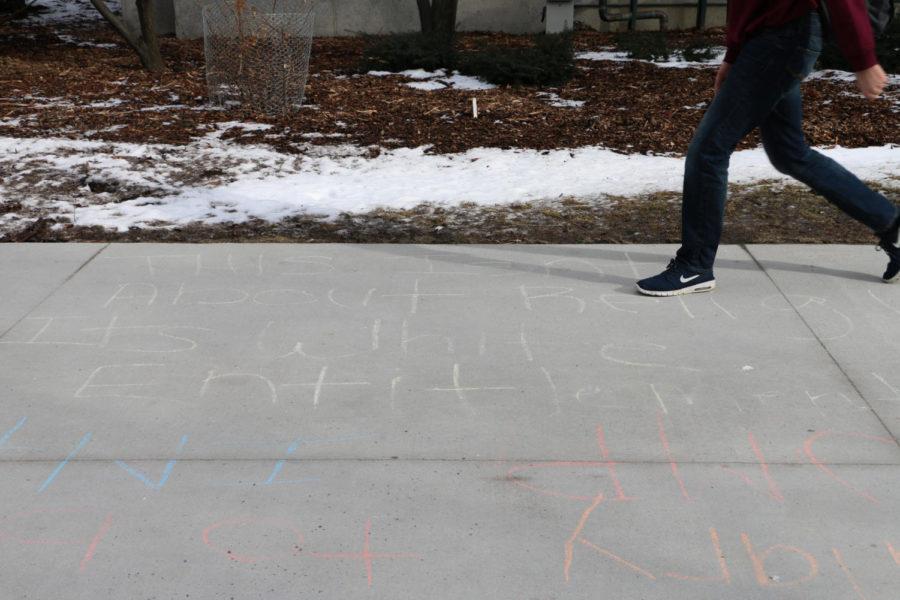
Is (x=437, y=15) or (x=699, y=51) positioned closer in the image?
(x=437, y=15)

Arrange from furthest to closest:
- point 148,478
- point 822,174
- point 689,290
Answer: point 689,290 → point 822,174 → point 148,478

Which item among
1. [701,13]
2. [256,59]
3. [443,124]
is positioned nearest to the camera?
[443,124]

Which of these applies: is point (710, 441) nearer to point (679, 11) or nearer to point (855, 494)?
point (855, 494)

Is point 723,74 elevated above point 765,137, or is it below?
above

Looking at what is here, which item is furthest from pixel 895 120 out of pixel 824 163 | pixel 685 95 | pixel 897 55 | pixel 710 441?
pixel 710 441

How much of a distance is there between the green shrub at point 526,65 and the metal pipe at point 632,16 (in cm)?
390

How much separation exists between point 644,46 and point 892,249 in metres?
7.53

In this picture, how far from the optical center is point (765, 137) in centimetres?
412

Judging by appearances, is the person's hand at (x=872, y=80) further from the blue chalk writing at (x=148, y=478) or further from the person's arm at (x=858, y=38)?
the blue chalk writing at (x=148, y=478)

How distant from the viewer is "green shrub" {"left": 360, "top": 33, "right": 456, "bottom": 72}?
10055 millimetres

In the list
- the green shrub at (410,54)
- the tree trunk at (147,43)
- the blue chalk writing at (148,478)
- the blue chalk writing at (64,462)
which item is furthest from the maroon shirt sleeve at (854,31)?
the tree trunk at (147,43)

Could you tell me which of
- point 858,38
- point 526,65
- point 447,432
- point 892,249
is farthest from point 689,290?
point 526,65

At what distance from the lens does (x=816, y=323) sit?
3885mm

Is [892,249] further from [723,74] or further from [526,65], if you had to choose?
[526,65]
